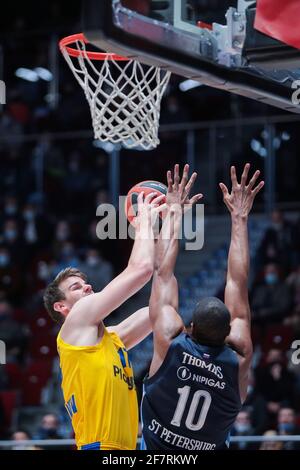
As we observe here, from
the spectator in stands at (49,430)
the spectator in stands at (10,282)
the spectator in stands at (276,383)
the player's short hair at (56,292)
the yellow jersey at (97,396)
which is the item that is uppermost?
the player's short hair at (56,292)

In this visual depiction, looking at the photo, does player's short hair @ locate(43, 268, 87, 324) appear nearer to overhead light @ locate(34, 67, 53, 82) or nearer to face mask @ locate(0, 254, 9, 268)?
face mask @ locate(0, 254, 9, 268)

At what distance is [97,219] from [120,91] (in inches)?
313

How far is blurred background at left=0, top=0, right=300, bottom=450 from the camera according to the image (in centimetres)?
1215

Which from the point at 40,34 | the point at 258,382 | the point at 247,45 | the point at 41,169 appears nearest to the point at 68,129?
the point at 41,169

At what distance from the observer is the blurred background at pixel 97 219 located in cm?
1215

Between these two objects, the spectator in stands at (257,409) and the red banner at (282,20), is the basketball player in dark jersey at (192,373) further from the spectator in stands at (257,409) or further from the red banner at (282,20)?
the spectator in stands at (257,409)

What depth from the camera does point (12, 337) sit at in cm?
1308

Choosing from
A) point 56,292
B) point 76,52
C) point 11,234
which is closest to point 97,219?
point 11,234

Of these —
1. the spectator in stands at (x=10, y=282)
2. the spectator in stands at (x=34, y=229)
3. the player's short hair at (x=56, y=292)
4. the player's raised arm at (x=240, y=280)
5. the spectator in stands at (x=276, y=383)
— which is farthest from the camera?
the spectator in stands at (x=34, y=229)

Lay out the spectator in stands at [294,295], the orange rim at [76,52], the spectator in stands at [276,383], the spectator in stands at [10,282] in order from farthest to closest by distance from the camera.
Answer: the spectator in stands at [10,282], the spectator in stands at [294,295], the spectator in stands at [276,383], the orange rim at [76,52]

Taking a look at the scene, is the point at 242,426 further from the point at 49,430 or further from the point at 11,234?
the point at 11,234

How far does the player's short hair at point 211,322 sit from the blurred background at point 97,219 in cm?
600

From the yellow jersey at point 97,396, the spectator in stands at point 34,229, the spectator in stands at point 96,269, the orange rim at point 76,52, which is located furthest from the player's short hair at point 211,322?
the spectator in stands at point 34,229

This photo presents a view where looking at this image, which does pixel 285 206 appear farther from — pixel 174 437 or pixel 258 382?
pixel 174 437
